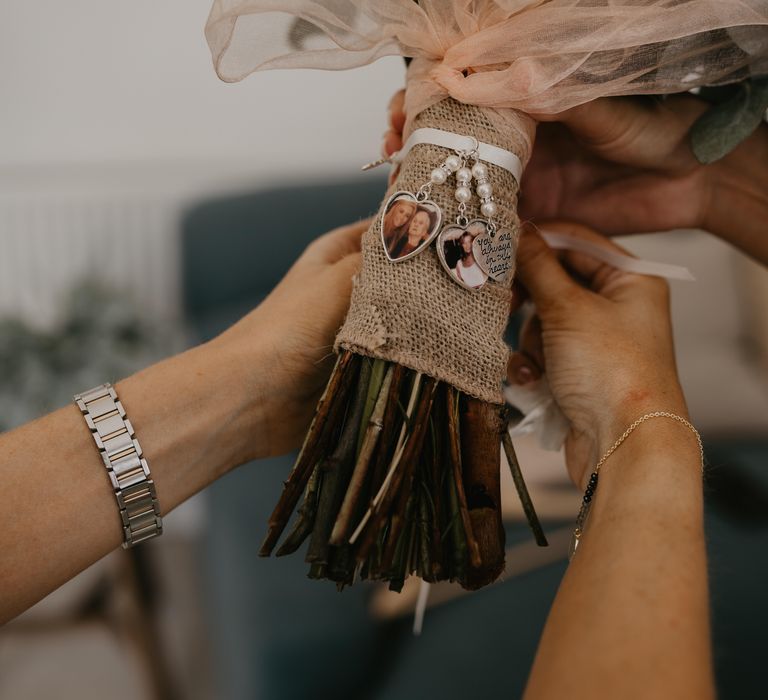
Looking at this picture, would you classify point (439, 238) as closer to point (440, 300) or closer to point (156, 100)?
point (440, 300)

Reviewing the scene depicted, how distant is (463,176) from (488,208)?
40 mm

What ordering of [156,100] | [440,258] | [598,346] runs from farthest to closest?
[156,100], [598,346], [440,258]

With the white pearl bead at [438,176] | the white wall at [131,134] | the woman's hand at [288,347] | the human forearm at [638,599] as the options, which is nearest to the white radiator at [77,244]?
the white wall at [131,134]

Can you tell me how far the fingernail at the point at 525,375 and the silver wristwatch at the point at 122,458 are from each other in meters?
0.48

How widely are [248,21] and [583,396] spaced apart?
55 centimetres

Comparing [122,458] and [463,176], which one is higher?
[463,176]

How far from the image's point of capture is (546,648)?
0.51m

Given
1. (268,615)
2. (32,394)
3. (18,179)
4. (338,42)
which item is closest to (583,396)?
→ (338,42)

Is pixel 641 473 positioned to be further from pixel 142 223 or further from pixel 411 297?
pixel 142 223

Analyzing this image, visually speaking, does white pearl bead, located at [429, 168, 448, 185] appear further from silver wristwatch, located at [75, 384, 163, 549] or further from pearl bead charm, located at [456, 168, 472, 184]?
silver wristwatch, located at [75, 384, 163, 549]

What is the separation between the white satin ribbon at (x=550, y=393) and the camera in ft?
2.78

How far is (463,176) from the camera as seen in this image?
67 cm

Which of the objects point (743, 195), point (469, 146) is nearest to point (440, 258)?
point (469, 146)

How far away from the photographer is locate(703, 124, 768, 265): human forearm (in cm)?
96
